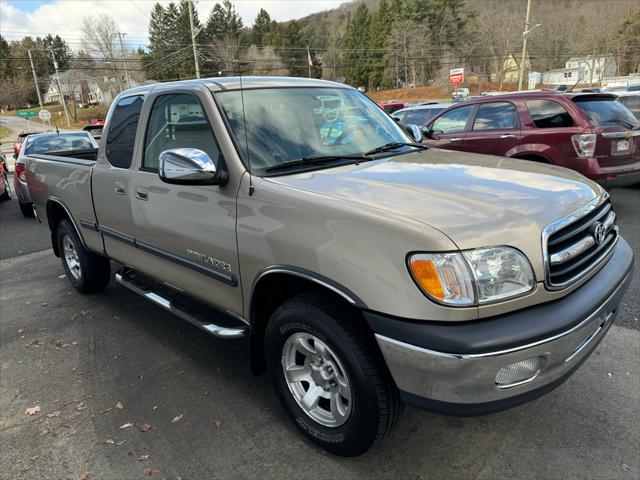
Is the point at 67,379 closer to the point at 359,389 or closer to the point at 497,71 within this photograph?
the point at 359,389

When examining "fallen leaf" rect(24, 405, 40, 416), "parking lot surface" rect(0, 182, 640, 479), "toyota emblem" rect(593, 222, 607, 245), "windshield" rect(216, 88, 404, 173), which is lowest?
"parking lot surface" rect(0, 182, 640, 479)

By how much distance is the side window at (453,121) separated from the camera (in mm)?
8328

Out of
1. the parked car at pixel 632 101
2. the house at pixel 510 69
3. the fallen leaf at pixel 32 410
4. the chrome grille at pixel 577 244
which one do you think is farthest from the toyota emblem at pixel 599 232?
the house at pixel 510 69

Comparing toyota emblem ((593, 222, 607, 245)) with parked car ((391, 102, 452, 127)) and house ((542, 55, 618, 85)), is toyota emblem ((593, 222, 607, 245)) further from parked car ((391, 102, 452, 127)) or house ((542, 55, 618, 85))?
house ((542, 55, 618, 85))

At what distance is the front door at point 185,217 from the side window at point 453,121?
6.13 meters

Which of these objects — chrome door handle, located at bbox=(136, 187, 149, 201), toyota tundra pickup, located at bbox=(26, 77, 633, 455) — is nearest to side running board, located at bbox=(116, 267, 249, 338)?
toyota tundra pickup, located at bbox=(26, 77, 633, 455)

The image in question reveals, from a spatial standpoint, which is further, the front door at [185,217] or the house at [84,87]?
the house at [84,87]

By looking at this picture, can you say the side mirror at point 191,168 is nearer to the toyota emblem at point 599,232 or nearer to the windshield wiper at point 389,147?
the windshield wiper at point 389,147

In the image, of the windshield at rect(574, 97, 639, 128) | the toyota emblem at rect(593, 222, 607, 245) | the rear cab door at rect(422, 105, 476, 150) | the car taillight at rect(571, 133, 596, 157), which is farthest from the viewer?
the rear cab door at rect(422, 105, 476, 150)

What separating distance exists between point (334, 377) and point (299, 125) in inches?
61.5

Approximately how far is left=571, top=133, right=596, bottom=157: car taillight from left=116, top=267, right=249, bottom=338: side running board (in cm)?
583

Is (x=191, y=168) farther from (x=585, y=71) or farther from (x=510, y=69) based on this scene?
(x=585, y=71)

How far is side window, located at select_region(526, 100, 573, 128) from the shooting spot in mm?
6969

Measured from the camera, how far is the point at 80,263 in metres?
4.78
